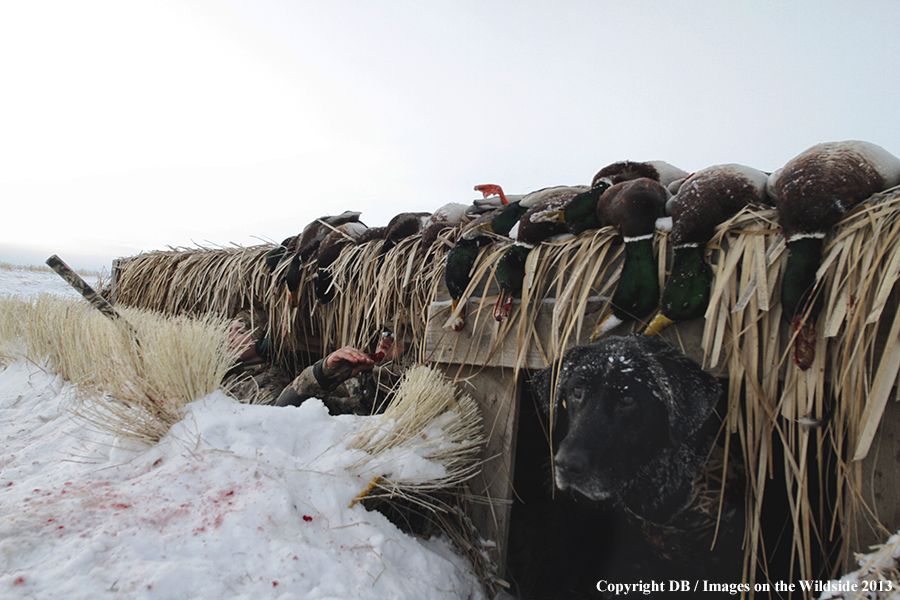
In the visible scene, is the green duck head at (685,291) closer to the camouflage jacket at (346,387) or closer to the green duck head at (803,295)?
the green duck head at (803,295)

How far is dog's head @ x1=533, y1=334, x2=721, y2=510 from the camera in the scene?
1218 mm

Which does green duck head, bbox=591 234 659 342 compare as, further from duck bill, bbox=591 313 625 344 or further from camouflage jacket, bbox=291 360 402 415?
camouflage jacket, bbox=291 360 402 415

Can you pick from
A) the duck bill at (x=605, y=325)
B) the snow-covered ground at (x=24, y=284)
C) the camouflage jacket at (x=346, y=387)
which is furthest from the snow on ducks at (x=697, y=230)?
the snow-covered ground at (x=24, y=284)

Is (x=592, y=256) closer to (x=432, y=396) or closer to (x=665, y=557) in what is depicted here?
(x=432, y=396)

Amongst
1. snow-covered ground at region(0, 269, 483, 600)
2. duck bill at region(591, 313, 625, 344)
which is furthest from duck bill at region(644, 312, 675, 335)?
snow-covered ground at region(0, 269, 483, 600)

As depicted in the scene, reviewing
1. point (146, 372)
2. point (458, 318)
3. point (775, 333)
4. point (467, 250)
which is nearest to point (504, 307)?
point (458, 318)

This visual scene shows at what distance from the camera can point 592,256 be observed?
1.63 m

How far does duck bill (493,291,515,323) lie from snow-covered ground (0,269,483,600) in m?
0.67

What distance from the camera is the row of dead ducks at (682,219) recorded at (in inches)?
46.2

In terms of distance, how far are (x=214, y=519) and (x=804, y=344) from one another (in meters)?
1.71

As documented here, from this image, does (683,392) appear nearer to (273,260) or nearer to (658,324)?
(658,324)

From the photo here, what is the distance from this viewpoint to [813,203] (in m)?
1.17

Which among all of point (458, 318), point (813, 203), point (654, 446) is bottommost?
point (654, 446)

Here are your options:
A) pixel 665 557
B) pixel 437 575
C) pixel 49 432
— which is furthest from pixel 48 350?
pixel 665 557
